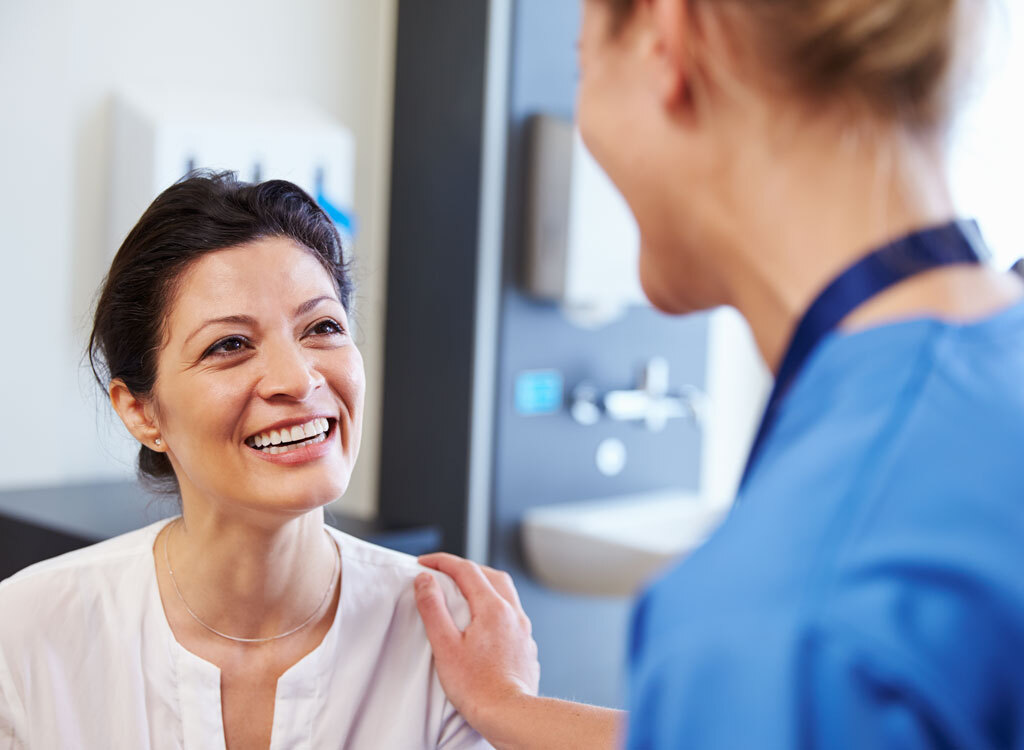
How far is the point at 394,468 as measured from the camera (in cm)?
292

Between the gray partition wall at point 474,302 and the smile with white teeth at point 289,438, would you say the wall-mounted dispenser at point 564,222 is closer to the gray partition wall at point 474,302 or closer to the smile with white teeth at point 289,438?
the gray partition wall at point 474,302

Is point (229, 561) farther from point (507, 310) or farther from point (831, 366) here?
point (507, 310)

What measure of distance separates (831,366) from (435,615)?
0.87 m

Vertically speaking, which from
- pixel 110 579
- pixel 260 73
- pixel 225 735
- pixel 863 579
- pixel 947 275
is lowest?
pixel 225 735

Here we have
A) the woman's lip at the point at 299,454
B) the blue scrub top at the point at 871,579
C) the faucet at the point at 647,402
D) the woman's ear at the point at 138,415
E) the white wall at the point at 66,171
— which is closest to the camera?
the blue scrub top at the point at 871,579

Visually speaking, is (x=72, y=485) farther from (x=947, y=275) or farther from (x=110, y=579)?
(x=947, y=275)

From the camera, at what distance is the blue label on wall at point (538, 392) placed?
2840mm

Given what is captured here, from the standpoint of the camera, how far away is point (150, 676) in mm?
1312

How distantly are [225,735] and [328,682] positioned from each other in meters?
0.13

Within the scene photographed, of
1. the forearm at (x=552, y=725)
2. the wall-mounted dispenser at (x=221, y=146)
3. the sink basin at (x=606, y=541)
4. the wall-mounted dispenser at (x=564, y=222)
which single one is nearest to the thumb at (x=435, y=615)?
the forearm at (x=552, y=725)

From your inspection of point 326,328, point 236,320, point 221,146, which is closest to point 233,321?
point 236,320

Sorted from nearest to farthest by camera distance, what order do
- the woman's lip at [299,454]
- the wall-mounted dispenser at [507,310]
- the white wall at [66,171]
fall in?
the woman's lip at [299,454] < the white wall at [66,171] < the wall-mounted dispenser at [507,310]

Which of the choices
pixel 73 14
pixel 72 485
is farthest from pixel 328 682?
pixel 73 14

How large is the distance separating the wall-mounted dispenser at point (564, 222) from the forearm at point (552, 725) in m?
1.69
